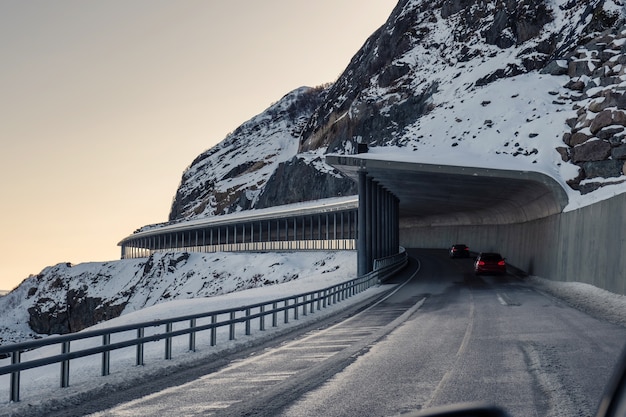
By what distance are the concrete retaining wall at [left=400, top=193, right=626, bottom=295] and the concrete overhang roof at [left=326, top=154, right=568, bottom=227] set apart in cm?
113

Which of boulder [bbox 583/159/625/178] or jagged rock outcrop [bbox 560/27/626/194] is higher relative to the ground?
jagged rock outcrop [bbox 560/27/626/194]

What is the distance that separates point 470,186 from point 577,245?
42.6ft

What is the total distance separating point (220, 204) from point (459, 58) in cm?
8119

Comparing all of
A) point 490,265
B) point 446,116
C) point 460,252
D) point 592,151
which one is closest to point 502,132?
point 460,252

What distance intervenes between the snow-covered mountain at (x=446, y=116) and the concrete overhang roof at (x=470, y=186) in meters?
0.89

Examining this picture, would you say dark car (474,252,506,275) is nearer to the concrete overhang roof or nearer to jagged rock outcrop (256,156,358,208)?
the concrete overhang roof

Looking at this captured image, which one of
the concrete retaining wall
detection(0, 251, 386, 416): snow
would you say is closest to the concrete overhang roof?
the concrete retaining wall

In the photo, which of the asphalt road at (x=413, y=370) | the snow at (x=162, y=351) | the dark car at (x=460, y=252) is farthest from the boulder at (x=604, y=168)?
the asphalt road at (x=413, y=370)

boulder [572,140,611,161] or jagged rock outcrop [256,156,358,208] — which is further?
jagged rock outcrop [256,156,358,208]

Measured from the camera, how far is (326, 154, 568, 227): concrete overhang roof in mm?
35969

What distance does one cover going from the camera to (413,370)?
11.6 meters

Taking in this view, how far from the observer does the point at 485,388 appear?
9.77 metres

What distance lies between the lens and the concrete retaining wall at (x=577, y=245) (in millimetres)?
24250

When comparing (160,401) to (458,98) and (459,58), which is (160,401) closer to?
(458,98)
